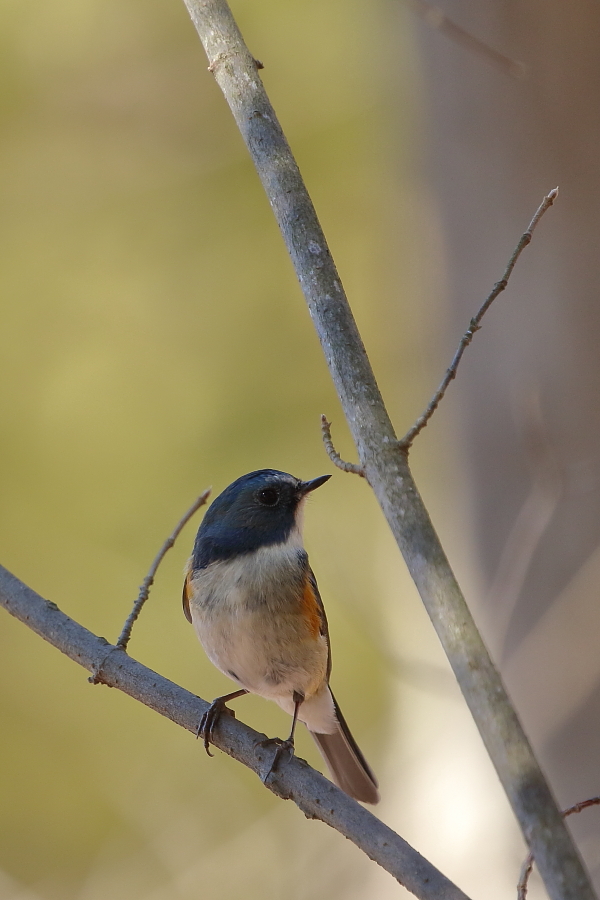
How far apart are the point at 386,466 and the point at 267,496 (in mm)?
1042

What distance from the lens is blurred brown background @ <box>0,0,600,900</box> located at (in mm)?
2625

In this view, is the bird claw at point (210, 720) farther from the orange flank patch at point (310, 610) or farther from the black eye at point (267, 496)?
the black eye at point (267, 496)

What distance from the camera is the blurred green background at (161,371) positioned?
15.1 feet

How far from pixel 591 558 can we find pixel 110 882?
312 centimetres

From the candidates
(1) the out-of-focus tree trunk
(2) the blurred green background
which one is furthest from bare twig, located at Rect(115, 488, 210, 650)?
(2) the blurred green background

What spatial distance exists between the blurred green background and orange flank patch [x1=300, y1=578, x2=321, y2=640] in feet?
5.95

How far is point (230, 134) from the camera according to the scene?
6055 mm

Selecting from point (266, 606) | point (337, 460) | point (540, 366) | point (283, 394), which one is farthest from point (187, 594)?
point (283, 394)

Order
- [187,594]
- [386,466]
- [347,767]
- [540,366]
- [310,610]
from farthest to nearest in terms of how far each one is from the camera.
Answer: [540,366]
[347,767]
[187,594]
[310,610]
[386,466]

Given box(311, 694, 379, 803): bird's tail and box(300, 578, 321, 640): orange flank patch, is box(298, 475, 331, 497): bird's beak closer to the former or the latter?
box(300, 578, 321, 640): orange flank patch

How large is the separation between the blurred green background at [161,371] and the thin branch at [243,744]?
2.26 metres

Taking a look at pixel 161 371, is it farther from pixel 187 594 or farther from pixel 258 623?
pixel 258 623

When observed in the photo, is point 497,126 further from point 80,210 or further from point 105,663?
point 80,210

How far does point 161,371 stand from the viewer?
225 inches
